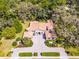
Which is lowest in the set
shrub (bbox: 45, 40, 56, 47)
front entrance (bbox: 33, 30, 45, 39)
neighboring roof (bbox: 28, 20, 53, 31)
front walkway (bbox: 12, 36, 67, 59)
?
front walkway (bbox: 12, 36, 67, 59)

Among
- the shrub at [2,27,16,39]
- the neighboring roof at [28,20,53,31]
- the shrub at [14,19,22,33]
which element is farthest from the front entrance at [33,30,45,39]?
the shrub at [2,27,16,39]

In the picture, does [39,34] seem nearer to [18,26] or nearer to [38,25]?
[38,25]

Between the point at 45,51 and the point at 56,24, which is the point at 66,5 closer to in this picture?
the point at 56,24

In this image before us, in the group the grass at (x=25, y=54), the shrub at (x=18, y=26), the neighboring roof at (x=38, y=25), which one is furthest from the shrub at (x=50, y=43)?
the shrub at (x=18, y=26)

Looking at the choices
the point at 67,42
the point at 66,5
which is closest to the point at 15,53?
the point at 67,42

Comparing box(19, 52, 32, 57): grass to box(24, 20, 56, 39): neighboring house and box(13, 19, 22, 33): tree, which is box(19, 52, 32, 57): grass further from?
box(13, 19, 22, 33): tree

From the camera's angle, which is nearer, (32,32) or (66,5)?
(32,32)

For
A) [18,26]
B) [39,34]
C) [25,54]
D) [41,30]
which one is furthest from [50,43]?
[18,26]

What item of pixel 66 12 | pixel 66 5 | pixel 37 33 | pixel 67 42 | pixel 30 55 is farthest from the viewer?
pixel 66 5
